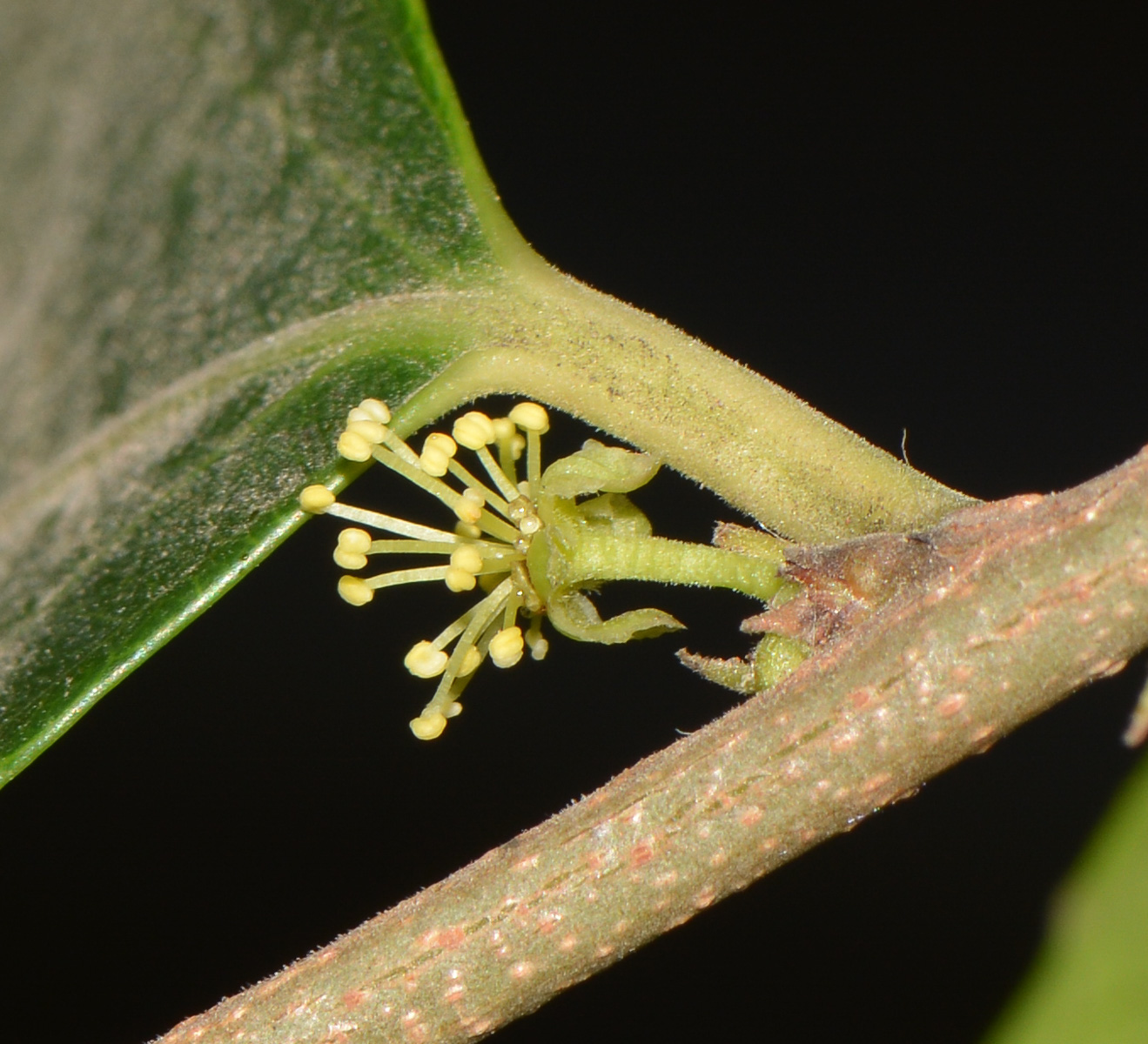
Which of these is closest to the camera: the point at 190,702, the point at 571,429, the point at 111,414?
the point at 111,414

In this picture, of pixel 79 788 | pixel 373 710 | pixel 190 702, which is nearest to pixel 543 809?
pixel 373 710

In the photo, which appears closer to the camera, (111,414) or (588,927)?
(588,927)

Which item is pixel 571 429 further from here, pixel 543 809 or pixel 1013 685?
pixel 1013 685

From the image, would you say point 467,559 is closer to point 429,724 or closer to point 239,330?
point 429,724

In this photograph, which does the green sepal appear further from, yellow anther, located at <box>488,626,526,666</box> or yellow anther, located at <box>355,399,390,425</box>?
yellow anther, located at <box>355,399,390,425</box>

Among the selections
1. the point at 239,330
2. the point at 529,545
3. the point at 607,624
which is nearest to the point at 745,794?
the point at 607,624

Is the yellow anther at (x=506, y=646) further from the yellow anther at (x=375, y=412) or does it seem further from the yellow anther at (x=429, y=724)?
the yellow anther at (x=375, y=412)
